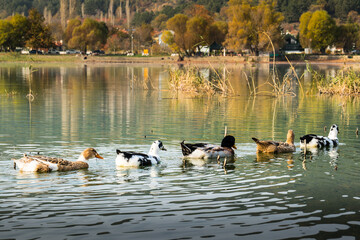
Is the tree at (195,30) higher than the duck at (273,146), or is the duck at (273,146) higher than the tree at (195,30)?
the tree at (195,30)

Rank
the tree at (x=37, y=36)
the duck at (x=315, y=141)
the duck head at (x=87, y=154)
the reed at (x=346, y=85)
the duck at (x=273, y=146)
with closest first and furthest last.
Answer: the duck head at (x=87, y=154) → the duck at (x=273, y=146) → the duck at (x=315, y=141) → the reed at (x=346, y=85) → the tree at (x=37, y=36)

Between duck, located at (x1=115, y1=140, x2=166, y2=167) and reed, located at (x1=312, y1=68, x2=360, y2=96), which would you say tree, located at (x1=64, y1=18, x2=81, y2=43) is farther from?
duck, located at (x1=115, y1=140, x2=166, y2=167)

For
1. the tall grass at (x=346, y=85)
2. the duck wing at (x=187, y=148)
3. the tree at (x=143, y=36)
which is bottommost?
the duck wing at (x=187, y=148)

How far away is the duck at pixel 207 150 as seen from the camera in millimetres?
15602

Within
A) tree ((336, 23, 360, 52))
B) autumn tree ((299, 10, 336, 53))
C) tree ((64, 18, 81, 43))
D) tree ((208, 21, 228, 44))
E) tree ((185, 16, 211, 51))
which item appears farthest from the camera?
tree ((64, 18, 81, 43))

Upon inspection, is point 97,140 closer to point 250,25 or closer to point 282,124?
point 282,124

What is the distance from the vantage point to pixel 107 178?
1330 centimetres

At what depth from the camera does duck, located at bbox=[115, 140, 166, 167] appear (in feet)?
46.9

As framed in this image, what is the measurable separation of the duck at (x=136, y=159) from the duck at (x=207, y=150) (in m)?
0.94

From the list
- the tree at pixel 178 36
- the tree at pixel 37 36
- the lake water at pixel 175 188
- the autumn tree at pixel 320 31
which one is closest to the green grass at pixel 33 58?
the tree at pixel 37 36

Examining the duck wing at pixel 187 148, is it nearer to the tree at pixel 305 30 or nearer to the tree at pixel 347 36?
the tree at pixel 305 30

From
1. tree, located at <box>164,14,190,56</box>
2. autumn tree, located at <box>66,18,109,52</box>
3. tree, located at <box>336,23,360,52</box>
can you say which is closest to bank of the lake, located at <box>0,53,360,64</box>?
tree, located at <box>164,14,190,56</box>

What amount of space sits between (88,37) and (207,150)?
143145 millimetres

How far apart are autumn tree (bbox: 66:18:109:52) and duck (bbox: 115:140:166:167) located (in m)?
143
